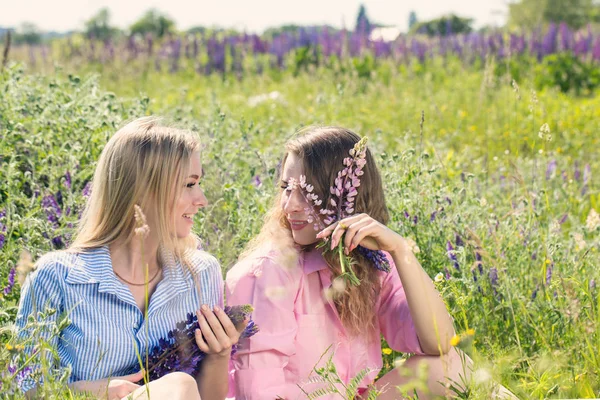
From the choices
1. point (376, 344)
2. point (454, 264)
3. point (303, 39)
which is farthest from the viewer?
point (303, 39)

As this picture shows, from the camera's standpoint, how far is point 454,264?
343 cm

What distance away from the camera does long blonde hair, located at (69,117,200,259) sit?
102 inches

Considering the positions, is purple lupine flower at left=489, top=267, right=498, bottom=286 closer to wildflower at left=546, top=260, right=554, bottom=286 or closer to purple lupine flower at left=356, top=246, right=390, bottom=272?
wildflower at left=546, top=260, right=554, bottom=286

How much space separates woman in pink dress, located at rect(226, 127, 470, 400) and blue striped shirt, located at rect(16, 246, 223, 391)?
0.28 meters

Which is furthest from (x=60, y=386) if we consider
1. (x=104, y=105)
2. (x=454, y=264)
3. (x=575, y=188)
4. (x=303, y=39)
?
(x=303, y=39)

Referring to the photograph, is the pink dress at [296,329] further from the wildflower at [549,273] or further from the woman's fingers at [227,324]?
the wildflower at [549,273]

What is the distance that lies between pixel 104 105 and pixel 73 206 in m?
0.84

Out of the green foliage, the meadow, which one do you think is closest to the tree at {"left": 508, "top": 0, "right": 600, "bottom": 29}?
the green foliage

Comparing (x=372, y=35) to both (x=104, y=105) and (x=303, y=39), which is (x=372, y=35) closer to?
(x=303, y=39)

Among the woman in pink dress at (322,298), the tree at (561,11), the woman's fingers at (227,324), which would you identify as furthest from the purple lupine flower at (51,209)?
the tree at (561,11)

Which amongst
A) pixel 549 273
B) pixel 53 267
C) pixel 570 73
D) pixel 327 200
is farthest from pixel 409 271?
pixel 570 73

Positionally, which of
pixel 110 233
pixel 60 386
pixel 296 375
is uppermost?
pixel 110 233

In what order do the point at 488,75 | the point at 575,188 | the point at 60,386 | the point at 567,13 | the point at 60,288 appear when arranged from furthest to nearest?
the point at 567,13, the point at 575,188, the point at 488,75, the point at 60,288, the point at 60,386

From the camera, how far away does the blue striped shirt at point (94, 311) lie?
2.45m
